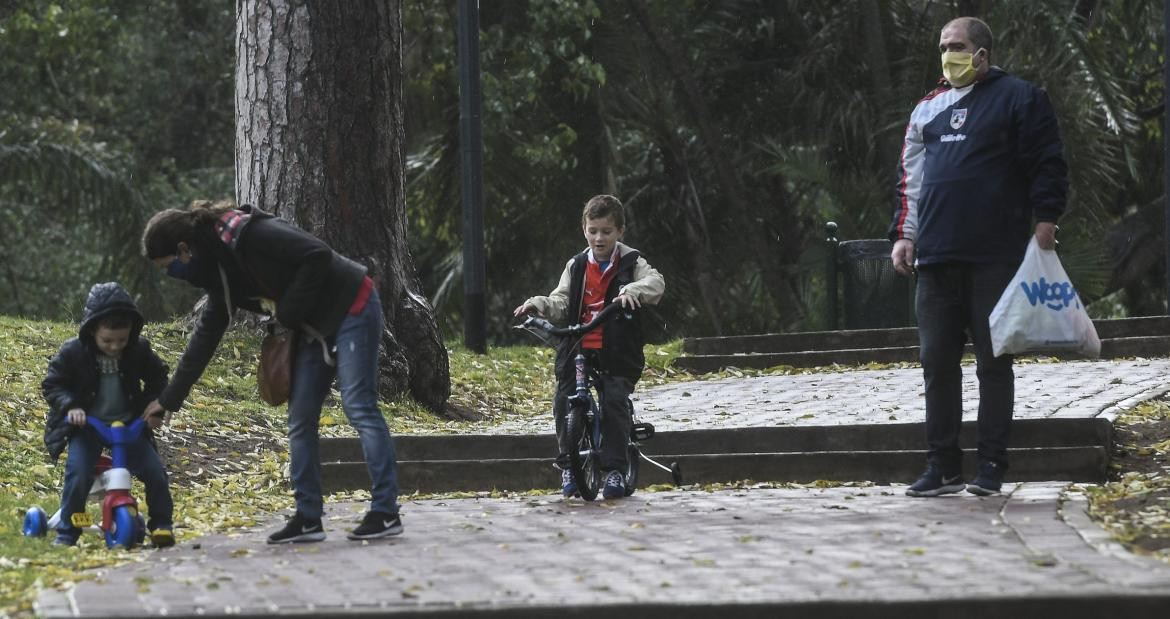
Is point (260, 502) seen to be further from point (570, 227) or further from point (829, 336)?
point (570, 227)

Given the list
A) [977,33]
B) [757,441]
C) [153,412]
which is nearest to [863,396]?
[757,441]

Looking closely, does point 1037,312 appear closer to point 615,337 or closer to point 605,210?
point 615,337

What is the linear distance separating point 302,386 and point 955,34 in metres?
3.13

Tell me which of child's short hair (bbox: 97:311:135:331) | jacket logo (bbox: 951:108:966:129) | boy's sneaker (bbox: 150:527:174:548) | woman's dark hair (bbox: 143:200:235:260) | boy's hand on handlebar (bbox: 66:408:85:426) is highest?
jacket logo (bbox: 951:108:966:129)

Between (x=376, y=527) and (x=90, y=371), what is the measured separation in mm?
1350

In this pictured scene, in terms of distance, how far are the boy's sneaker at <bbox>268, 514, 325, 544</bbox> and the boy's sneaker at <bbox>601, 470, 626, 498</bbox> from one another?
1590 mm

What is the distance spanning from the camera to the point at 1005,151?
7.41 m

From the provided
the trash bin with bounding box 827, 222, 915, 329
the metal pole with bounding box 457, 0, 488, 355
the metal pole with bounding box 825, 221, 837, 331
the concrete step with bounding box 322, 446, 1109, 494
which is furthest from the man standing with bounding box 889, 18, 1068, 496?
the metal pole with bounding box 825, 221, 837, 331

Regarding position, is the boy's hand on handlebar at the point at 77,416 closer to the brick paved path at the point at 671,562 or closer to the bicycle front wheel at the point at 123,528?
the bicycle front wheel at the point at 123,528

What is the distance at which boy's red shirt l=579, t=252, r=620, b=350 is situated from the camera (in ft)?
26.0

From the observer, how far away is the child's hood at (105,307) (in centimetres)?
707

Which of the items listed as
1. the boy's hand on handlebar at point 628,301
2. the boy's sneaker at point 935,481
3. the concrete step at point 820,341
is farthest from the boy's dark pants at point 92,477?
the concrete step at point 820,341

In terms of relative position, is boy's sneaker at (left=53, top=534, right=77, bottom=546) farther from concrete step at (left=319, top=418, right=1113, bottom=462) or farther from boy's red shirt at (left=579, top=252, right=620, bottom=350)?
concrete step at (left=319, top=418, right=1113, bottom=462)

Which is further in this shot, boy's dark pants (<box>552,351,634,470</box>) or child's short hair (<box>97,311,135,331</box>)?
boy's dark pants (<box>552,351,634,470</box>)
